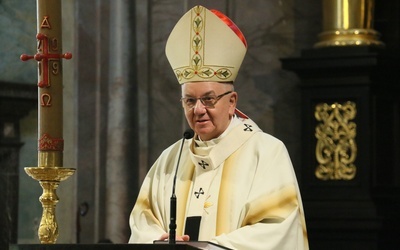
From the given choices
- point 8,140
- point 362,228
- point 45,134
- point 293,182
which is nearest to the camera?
point 45,134

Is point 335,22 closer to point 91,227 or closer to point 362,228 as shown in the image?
point 362,228

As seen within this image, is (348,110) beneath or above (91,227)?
above

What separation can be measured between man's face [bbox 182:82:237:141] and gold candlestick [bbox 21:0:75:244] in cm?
76

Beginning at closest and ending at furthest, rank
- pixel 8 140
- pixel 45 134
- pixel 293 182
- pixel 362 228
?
pixel 45 134
pixel 293 182
pixel 362 228
pixel 8 140

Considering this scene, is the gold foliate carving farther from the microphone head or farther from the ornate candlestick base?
the ornate candlestick base

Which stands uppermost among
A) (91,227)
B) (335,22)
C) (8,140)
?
(335,22)

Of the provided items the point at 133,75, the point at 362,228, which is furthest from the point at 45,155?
the point at 133,75

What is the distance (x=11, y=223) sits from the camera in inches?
373

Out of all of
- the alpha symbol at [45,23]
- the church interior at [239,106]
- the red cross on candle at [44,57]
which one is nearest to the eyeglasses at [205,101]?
the red cross on candle at [44,57]

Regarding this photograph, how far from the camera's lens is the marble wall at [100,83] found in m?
9.53

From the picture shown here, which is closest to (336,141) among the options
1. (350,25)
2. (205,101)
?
(350,25)

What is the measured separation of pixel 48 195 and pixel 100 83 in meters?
3.98

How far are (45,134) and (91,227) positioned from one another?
4042 mm

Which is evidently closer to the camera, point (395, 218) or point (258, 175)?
point (258, 175)
